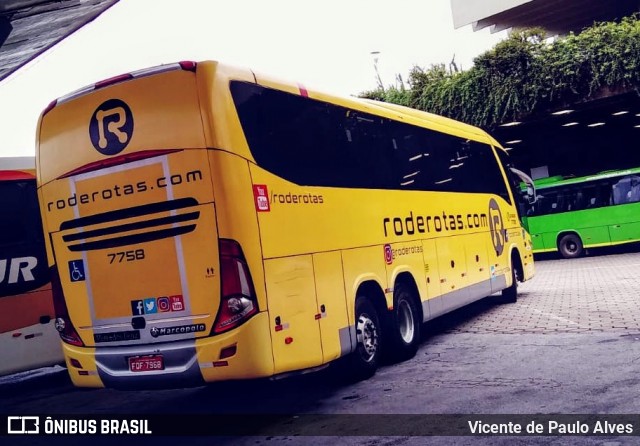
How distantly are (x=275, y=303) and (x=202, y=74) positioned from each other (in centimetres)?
221

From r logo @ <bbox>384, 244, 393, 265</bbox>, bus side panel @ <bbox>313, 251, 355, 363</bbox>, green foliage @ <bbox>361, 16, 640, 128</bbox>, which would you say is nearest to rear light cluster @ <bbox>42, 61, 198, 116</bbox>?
bus side panel @ <bbox>313, 251, 355, 363</bbox>

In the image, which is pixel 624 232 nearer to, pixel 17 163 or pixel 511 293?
pixel 511 293

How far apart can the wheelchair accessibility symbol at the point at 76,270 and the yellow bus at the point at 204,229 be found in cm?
1

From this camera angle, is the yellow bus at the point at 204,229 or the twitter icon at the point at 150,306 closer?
the yellow bus at the point at 204,229

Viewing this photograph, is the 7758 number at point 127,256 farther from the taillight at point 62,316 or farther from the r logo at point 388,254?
the r logo at point 388,254

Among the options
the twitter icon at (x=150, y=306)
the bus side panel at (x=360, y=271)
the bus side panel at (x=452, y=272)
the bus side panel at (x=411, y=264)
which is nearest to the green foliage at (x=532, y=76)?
the bus side panel at (x=452, y=272)

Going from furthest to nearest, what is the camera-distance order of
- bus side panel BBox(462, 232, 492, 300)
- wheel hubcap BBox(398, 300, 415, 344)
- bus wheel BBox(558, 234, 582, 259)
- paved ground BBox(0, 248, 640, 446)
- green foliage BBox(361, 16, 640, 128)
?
bus wheel BBox(558, 234, 582, 259) < green foliage BBox(361, 16, 640, 128) < bus side panel BBox(462, 232, 492, 300) < wheel hubcap BBox(398, 300, 415, 344) < paved ground BBox(0, 248, 640, 446)

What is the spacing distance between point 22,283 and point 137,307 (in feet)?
15.4

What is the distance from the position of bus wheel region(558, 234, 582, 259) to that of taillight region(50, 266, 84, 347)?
21.6 meters

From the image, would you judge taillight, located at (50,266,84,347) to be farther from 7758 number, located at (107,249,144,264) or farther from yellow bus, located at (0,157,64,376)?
yellow bus, located at (0,157,64,376)

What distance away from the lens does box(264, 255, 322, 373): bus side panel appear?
21.1 ft

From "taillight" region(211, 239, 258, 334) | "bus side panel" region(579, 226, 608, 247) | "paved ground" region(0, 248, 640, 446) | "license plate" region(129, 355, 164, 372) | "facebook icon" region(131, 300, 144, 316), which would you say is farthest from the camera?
"bus side panel" region(579, 226, 608, 247)

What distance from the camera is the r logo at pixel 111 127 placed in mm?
6617


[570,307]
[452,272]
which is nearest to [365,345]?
[452,272]
